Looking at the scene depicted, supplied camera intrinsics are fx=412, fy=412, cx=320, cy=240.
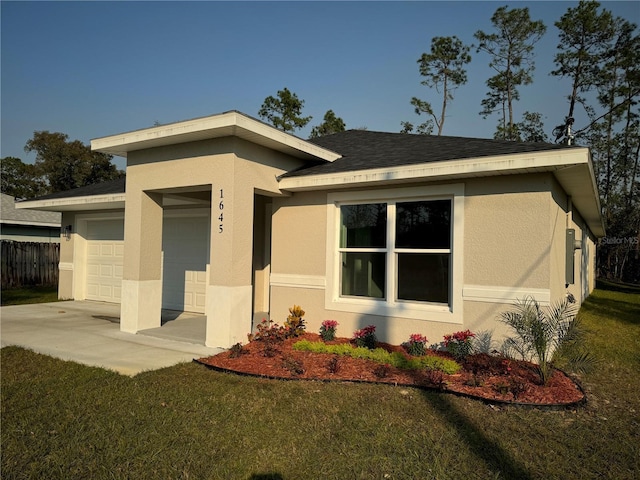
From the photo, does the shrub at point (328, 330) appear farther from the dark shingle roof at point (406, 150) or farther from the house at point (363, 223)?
the dark shingle roof at point (406, 150)

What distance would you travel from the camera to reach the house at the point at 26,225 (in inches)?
747

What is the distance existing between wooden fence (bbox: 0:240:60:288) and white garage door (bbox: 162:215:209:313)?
9.38 metres

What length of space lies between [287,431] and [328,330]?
3.52m

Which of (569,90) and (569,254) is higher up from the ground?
(569,90)

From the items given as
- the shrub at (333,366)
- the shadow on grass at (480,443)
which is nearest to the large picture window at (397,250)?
the shrub at (333,366)

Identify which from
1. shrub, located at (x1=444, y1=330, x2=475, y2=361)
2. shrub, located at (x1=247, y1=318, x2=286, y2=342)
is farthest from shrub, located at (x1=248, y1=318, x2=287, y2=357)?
shrub, located at (x1=444, y1=330, x2=475, y2=361)

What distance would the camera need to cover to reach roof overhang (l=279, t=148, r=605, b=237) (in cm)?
567

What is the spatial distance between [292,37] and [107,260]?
29.1 ft

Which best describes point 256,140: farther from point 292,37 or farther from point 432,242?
point 292,37

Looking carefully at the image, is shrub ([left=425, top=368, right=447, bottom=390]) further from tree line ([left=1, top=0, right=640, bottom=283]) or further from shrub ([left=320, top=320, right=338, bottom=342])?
tree line ([left=1, top=0, right=640, bottom=283])

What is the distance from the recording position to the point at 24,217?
19750 mm

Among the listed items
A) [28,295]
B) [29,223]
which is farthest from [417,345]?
[29,223]

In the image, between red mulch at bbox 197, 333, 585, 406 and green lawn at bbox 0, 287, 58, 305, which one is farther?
green lawn at bbox 0, 287, 58, 305

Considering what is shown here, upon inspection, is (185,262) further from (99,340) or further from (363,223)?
(363,223)
